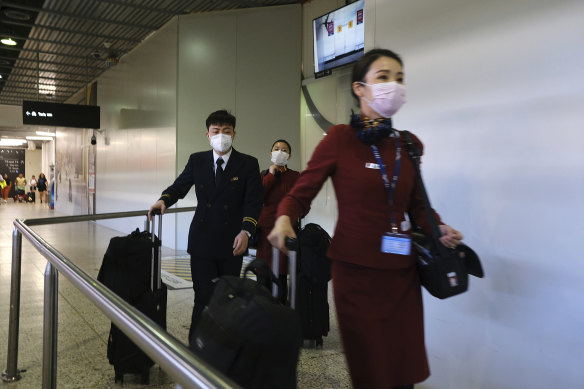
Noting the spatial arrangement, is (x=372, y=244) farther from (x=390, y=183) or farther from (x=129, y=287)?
(x=129, y=287)

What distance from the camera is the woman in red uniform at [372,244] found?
1446 mm

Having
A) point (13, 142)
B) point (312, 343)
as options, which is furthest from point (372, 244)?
point (13, 142)

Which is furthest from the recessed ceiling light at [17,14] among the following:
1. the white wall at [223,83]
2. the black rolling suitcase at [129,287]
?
the black rolling suitcase at [129,287]

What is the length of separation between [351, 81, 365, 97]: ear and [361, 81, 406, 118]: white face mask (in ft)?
0.12

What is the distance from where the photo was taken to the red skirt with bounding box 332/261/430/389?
144 centimetres

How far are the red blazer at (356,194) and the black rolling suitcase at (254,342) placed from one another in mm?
399

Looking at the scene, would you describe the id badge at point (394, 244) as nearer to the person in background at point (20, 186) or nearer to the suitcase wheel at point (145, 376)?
the suitcase wheel at point (145, 376)

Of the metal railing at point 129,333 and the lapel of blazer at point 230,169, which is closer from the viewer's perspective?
the metal railing at point 129,333

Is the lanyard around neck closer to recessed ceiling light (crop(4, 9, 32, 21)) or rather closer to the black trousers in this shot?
the black trousers

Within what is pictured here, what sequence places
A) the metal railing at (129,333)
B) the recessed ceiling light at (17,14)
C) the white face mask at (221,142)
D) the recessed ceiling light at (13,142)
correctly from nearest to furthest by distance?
the metal railing at (129,333)
the white face mask at (221,142)
the recessed ceiling light at (17,14)
the recessed ceiling light at (13,142)

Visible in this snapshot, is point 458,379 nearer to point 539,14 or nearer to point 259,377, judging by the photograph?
point 259,377

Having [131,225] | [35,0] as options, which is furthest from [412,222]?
[131,225]

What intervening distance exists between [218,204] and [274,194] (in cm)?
133

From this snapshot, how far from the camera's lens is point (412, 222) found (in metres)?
1.67
